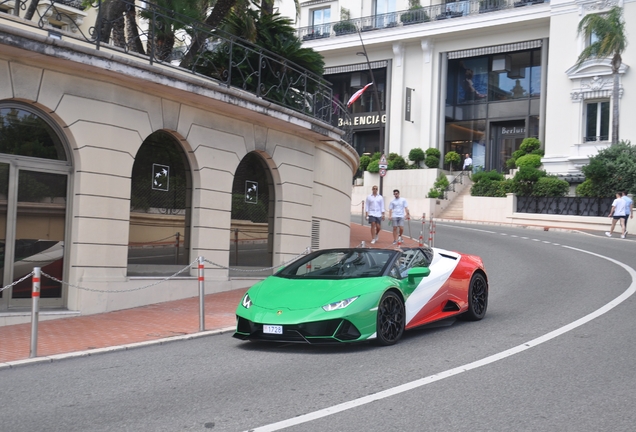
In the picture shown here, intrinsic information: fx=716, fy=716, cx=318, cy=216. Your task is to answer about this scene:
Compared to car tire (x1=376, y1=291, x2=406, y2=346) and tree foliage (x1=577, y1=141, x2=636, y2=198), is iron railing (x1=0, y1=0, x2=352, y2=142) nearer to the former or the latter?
car tire (x1=376, y1=291, x2=406, y2=346)

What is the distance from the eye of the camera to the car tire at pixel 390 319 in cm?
849

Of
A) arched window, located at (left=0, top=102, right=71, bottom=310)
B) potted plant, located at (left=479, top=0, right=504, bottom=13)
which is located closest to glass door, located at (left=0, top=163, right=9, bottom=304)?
arched window, located at (left=0, top=102, right=71, bottom=310)

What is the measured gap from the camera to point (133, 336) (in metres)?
9.95

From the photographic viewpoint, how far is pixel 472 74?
4781 cm

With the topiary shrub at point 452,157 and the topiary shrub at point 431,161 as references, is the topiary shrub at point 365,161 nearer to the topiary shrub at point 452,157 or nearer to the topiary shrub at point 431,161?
the topiary shrub at point 431,161

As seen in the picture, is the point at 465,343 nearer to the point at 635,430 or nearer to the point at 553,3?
the point at 635,430

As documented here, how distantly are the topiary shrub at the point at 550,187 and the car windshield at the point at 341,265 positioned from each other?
27221 millimetres

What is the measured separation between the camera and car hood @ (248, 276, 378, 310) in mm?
8383

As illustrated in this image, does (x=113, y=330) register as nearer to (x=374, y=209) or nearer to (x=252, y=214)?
(x=252, y=214)

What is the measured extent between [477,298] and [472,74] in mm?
39511

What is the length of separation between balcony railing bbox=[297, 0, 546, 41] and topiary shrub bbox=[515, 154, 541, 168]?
964cm

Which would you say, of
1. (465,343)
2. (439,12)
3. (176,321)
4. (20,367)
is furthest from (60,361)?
(439,12)

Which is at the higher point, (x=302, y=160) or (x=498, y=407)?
(x=302, y=160)

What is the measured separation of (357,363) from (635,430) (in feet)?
10.1
